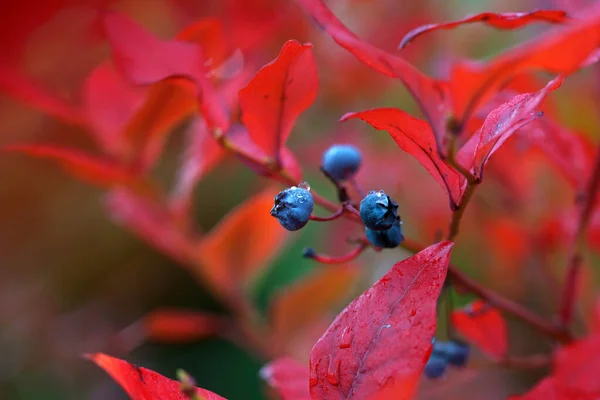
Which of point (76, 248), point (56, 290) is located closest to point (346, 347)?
point (56, 290)

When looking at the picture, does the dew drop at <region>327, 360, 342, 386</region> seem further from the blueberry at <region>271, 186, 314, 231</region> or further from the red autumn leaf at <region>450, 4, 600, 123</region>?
the red autumn leaf at <region>450, 4, 600, 123</region>

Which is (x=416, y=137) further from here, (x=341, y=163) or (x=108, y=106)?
(x=108, y=106)

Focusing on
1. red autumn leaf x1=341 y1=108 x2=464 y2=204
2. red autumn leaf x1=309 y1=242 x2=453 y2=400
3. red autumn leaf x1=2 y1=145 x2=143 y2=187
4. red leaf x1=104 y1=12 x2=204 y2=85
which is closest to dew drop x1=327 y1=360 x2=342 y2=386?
red autumn leaf x1=309 y1=242 x2=453 y2=400

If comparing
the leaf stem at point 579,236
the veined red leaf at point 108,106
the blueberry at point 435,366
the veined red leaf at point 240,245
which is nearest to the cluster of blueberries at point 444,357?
the blueberry at point 435,366

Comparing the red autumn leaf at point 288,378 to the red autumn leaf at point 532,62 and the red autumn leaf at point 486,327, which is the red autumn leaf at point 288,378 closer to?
the red autumn leaf at point 486,327

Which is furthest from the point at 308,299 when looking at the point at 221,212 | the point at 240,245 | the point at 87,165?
the point at 221,212

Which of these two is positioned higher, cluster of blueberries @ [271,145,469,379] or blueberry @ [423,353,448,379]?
cluster of blueberries @ [271,145,469,379]
